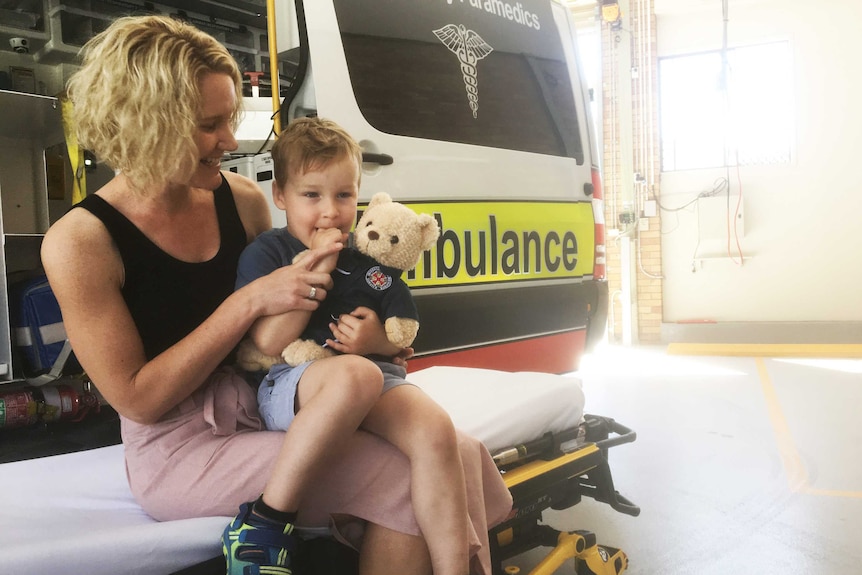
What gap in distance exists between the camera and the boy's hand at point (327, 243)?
1.23 metres

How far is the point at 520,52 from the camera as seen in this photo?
9.18 feet

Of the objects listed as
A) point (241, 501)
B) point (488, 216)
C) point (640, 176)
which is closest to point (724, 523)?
point (488, 216)

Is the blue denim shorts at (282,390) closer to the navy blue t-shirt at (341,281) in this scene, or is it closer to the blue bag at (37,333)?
the navy blue t-shirt at (341,281)

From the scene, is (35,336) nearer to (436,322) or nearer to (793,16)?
(436,322)

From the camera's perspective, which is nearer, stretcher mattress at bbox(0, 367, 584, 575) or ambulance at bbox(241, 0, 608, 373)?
stretcher mattress at bbox(0, 367, 584, 575)

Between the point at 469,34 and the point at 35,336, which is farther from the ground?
the point at 469,34

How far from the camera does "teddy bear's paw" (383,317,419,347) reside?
128 centimetres

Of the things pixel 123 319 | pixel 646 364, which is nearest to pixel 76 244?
pixel 123 319

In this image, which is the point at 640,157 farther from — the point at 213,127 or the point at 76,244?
the point at 76,244

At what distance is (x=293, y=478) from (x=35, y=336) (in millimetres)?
2796

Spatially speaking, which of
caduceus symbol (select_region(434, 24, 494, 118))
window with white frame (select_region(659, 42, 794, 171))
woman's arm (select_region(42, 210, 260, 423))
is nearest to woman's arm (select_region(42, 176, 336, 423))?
woman's arm (select_region(42, 210, 260, 423))

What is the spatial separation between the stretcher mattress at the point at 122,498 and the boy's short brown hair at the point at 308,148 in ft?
2.06

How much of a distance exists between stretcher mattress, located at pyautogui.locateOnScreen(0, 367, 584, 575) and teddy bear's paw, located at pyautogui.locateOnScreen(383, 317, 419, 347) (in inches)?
15.0

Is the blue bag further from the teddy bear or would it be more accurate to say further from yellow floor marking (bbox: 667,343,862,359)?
yellow floor marking (bbox: 667,343,862,359)
